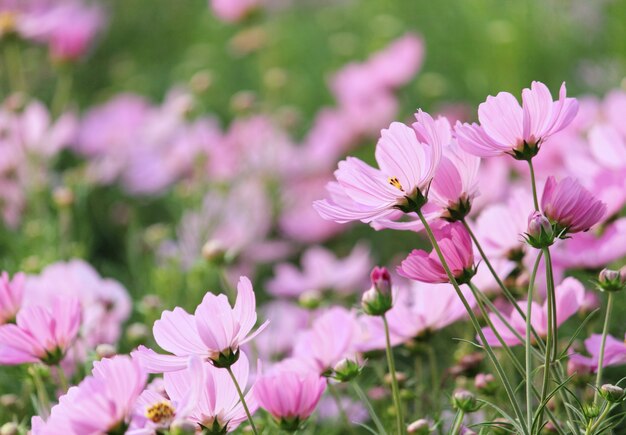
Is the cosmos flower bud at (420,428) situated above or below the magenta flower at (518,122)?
below

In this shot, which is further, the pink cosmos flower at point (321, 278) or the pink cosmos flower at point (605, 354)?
the pink cosmos flower at point (321, 278)

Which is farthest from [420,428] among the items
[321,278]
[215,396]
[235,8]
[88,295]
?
[235,8]

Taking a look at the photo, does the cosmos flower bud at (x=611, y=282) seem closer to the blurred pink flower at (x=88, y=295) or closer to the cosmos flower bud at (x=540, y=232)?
the cosmos flower bud at (x=540, y=232)

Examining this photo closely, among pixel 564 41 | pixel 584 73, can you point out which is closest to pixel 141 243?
pixel 584 73

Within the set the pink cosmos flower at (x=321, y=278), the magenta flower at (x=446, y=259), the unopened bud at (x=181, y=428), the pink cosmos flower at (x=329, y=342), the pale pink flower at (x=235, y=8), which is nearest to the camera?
the unopened bud at (x=181, y=428)

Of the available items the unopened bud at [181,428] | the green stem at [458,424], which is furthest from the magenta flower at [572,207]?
the unopened bud at [181,428]

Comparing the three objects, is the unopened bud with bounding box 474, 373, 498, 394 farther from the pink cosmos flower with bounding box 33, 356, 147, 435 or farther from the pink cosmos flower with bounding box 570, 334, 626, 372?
the pink cosmos flower with bounding box 33, 356, 147, 435

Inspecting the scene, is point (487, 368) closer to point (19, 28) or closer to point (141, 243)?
point (141, 243)
